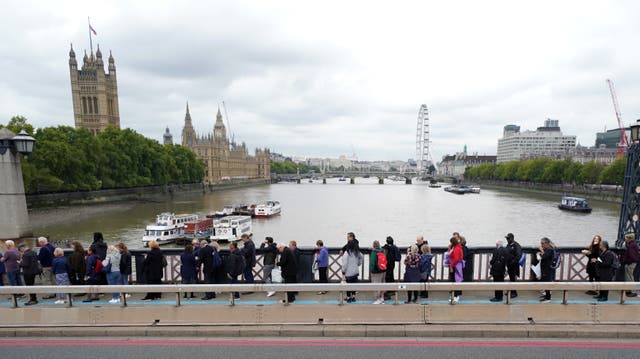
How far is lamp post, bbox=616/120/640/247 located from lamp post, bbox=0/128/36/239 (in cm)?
2020

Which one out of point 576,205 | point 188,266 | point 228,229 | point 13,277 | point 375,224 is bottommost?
point 375,224

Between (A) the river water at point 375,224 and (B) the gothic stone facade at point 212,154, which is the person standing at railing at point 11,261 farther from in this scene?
(B) the gothic stone facade at point 212,154

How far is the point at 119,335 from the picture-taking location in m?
8.12

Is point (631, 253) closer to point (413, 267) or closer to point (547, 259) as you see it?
point (547, 259)

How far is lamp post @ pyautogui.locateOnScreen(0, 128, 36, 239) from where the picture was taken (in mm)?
13234

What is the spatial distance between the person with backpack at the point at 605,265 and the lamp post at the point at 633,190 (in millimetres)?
3336

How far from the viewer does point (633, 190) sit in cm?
1166

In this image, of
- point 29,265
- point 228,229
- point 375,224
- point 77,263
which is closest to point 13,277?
point 29,265

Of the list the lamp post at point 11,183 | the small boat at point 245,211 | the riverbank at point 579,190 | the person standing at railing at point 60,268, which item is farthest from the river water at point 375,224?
the person standing at railing at point 60,268

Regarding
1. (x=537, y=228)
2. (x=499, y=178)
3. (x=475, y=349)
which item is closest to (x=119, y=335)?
(x=475, y=349)

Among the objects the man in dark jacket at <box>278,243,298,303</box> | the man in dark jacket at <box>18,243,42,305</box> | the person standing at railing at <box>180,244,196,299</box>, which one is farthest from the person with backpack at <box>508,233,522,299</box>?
the man in dark jacket at <box>18,243,42,305</box>

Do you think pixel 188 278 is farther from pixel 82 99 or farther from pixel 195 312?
pixel 82 99

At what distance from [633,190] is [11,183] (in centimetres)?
2098

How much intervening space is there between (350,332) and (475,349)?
252 centimetres
